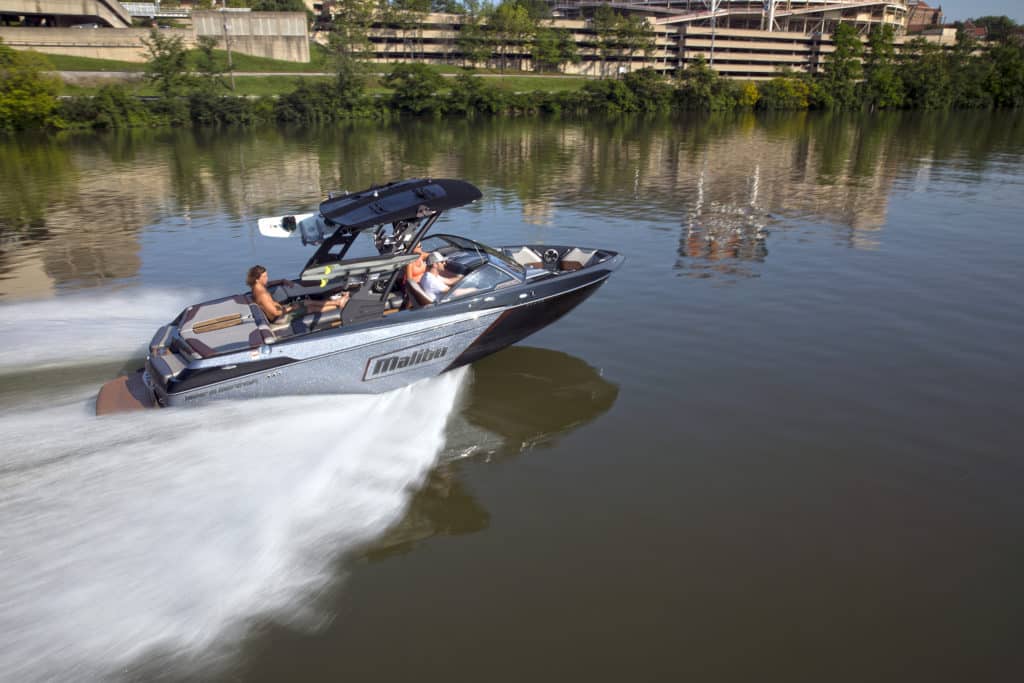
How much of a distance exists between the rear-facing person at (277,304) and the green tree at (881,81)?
8426 centimetres

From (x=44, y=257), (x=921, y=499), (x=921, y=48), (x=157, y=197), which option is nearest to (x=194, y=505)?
(x=921, y=499)

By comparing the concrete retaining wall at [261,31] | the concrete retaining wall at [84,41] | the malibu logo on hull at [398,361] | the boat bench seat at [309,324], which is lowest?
the malibu logo on hull at [398,361]

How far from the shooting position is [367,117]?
6022cm

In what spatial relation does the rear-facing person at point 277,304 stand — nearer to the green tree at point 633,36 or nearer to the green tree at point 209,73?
the green tree at point 209,73

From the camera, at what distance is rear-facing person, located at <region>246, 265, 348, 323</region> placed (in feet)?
31.1

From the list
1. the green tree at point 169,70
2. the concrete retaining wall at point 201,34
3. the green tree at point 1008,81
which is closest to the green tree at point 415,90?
the green tree at point 169,70

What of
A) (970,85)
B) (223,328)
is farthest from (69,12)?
(970,85)

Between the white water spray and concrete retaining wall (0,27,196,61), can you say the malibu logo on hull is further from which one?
concrete retaining wall (0,27,196,61)

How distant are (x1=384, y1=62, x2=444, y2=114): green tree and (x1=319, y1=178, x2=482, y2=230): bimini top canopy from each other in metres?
54.8

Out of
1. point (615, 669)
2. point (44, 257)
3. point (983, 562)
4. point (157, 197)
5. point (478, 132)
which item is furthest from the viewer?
point (478, 132)

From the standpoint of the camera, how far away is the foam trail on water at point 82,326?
1061cm

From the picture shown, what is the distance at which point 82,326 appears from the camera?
38.8ft

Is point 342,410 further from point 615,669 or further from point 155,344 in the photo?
point 615,669

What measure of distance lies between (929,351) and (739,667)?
25.6 ft
